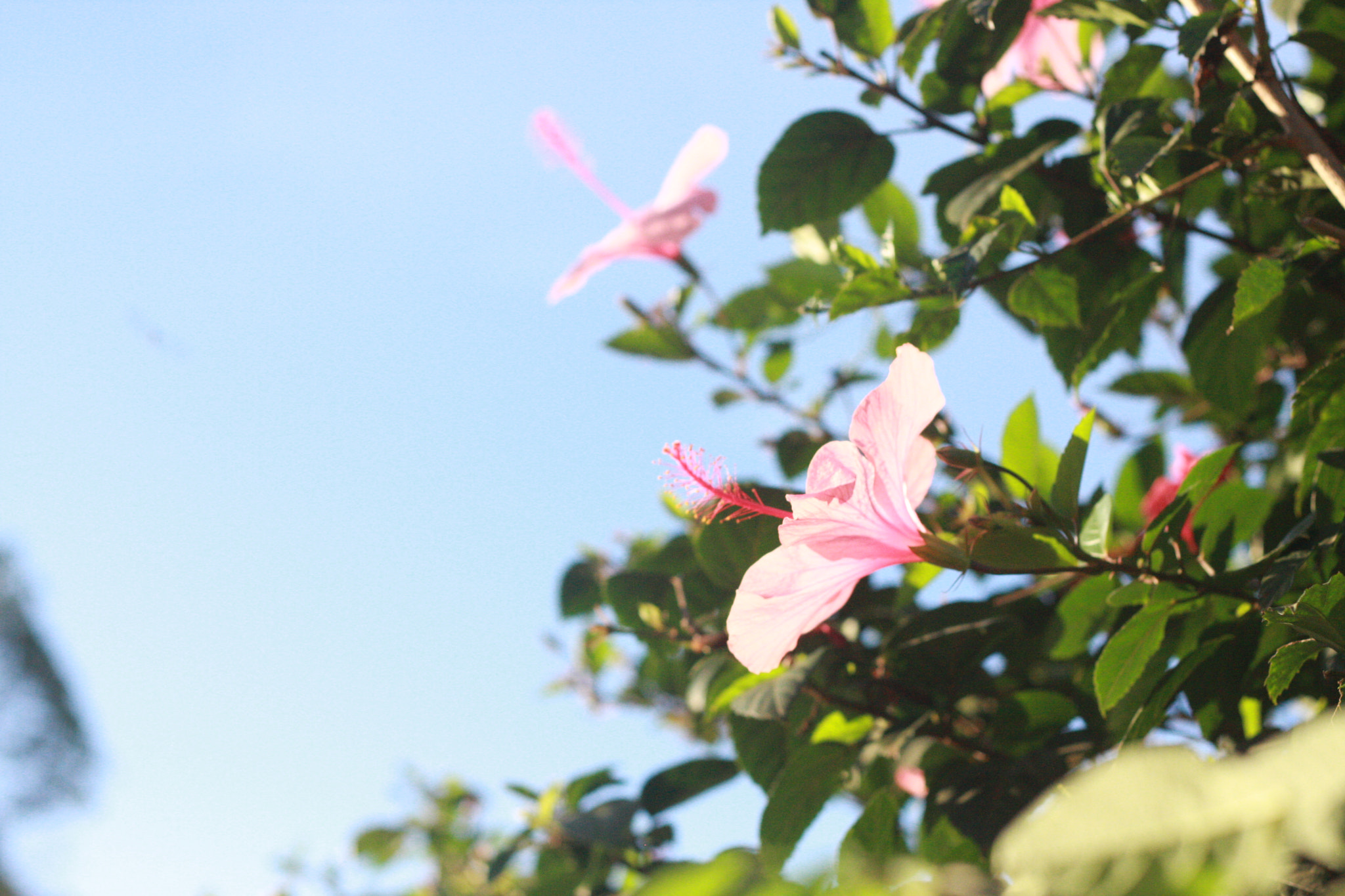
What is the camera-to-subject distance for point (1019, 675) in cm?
127

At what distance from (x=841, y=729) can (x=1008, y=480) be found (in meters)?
0.38

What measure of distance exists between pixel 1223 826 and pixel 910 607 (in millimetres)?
1052

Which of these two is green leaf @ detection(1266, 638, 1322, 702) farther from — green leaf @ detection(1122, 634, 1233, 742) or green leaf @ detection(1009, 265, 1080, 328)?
green leaf @ detection(1009, 265, 1080, 328)

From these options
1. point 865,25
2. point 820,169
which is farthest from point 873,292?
point 865,25

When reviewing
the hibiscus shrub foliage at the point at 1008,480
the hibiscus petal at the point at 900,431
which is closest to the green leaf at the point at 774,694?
the hibiscus shrub foliage at the point at 1008,480

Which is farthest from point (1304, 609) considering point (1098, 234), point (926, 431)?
point (1098, 234)

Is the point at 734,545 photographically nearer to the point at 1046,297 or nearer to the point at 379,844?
the point at 1046,297

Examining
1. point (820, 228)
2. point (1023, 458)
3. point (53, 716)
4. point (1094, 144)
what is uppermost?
point (53, 716)

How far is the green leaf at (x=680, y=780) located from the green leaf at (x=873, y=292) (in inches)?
29.3

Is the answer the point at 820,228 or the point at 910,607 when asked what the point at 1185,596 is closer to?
the point at 910,607

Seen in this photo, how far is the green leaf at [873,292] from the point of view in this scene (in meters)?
0.94

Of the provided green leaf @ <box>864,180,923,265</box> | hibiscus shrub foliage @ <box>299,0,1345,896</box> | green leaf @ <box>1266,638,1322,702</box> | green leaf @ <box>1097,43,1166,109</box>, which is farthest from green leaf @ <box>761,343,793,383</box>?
green leaf @ <box>1266,638,1322,702</box>

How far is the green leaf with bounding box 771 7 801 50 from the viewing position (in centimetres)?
115

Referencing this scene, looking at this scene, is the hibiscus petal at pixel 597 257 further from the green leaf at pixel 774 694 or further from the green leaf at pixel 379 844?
the green leaf at pixel 379 844
